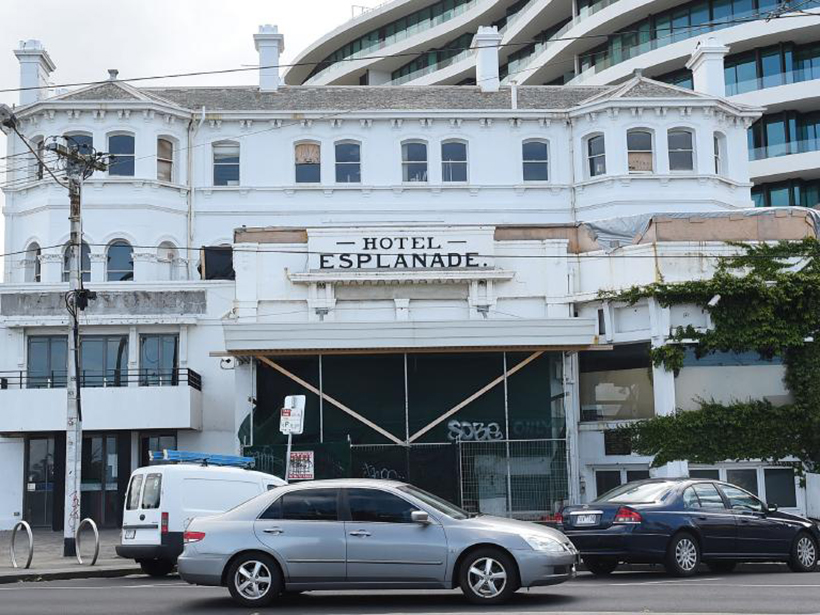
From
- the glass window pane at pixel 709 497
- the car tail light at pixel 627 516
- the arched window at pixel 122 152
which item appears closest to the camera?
the car tail light at pixel 627 516

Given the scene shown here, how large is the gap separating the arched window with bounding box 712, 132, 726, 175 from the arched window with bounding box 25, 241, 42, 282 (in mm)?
21212

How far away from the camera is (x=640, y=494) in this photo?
1758cm

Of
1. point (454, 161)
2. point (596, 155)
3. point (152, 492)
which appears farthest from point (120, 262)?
point (152, 492)

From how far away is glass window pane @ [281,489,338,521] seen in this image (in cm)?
1397

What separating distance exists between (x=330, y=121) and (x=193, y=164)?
14.7 ft

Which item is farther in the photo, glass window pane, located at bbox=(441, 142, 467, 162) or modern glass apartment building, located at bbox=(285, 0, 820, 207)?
modern glass apartment building, located at bbox=(285, 0, 820, 207)

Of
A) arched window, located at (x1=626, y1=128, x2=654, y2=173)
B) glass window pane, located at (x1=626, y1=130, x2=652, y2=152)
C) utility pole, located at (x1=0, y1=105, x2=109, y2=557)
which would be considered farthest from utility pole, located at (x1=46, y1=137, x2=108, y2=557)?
glass window pane, located at (x1=626, y1=130, x2=652, y2=152)

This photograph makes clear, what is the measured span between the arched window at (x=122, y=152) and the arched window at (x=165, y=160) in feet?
A: 2.66

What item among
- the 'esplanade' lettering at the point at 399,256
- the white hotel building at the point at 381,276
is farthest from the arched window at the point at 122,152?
the 'esplanade' lettering at the point at 399,256

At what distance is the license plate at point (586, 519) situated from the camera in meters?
17.0

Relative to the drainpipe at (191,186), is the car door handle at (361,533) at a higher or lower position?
lower

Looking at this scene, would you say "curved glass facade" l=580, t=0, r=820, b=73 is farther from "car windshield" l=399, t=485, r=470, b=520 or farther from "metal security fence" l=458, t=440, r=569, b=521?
"car windshield" l=399, t=485, r=470, b=520

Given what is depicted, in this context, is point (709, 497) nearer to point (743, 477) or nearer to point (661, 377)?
point (661, 377)

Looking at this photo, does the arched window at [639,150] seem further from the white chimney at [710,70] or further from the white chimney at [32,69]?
the white chimney at [32,69]
